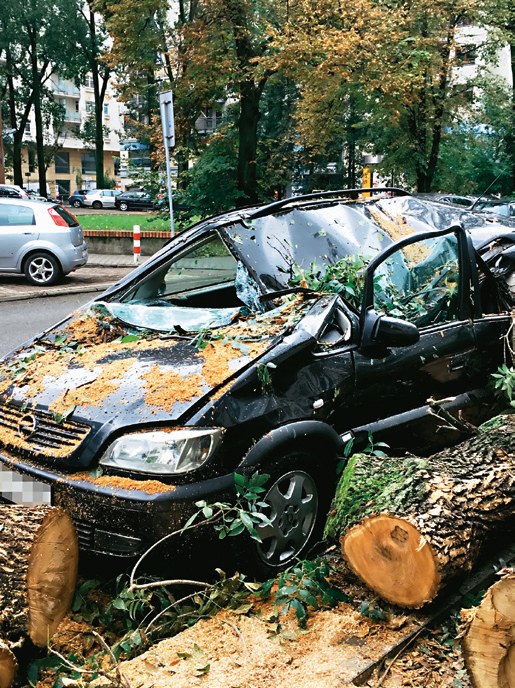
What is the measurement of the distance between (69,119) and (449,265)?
90508 mm

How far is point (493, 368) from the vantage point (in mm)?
4898

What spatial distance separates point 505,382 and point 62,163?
84.1 meters

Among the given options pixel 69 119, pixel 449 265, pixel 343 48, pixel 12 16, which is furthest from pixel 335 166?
pixel 69 119

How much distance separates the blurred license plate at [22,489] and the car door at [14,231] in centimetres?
1110

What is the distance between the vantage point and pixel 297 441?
140 inches

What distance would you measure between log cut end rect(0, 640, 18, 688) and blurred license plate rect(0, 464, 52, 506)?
35.9 inches

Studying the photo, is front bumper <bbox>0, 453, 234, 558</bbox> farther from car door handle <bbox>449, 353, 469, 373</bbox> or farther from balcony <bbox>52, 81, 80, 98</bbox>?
balcony <bbox>52, 81, 80, 98</bbox>

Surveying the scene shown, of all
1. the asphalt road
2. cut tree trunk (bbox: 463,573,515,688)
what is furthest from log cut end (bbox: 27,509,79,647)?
the asphalt road

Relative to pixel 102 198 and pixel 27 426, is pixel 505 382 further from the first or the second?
pixel 102 198

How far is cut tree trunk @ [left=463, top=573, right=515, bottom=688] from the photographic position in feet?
8.16

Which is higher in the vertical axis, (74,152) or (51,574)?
(74,152)

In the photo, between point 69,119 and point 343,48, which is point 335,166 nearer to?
point 343,48

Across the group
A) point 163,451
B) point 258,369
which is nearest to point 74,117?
point 258,369

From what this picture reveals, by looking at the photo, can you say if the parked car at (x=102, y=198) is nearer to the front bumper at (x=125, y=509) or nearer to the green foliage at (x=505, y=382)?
the green foliage at (x=505, y=382)
